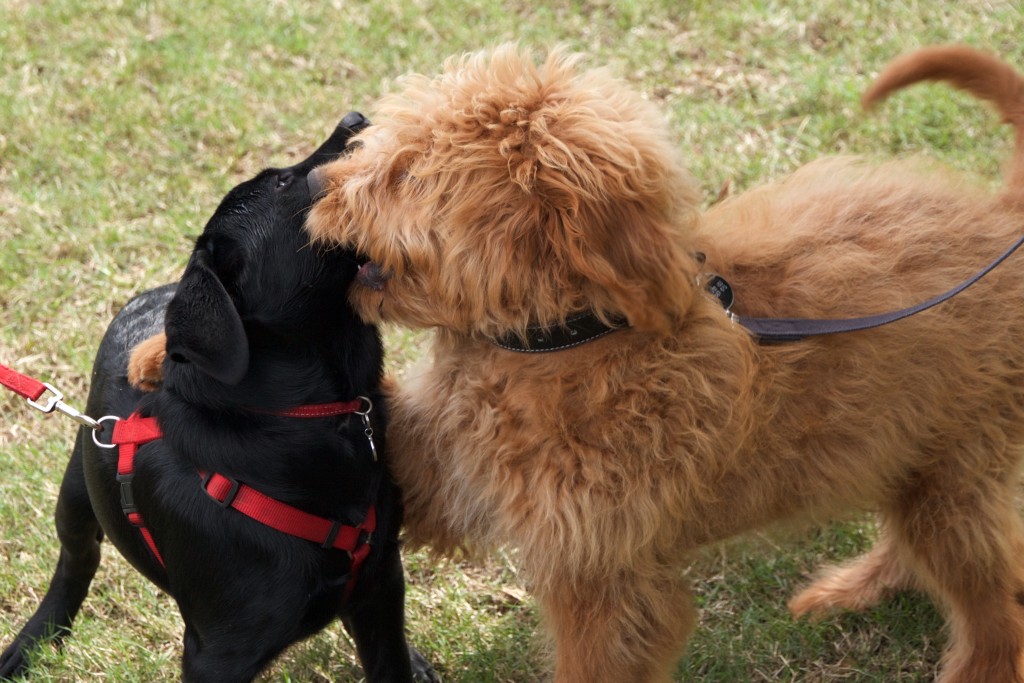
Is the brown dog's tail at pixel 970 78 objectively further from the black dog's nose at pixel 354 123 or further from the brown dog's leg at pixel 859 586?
the black dog's nose at pixel 354 123

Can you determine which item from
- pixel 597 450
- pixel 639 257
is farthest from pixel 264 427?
pixel 639 257

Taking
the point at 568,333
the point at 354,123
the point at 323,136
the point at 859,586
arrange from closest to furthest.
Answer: the point at 568,333 → the point at 354,123 → the point at 859,586 → the point at 323,136

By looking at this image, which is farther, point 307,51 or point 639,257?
point 307,51

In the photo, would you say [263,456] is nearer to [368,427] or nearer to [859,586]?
[368,427]

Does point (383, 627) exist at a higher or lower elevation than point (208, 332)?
lower

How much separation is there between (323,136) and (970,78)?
3648 mm

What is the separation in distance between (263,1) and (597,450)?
5.00 metres

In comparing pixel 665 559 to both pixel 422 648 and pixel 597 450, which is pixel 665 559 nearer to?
pixel 597 450

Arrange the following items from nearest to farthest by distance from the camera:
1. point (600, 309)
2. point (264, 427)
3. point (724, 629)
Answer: point (600, 309)
point (264, 427)
point (724, 629)

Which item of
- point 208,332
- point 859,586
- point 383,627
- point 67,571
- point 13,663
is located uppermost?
point 208,332

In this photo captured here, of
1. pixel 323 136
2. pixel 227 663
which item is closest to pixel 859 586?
pixel 227 663

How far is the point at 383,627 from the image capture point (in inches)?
124

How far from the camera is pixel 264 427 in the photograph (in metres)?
2.83

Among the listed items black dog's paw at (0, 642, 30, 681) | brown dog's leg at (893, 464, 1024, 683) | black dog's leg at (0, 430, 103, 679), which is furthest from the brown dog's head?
black dog's paw at (0, 642, 30, 681)
